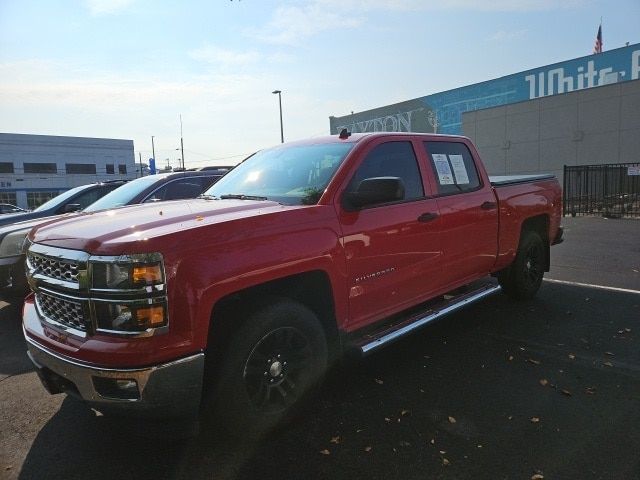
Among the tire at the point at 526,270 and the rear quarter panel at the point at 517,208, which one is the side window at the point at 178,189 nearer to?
the rear quarter panel at the point at 517,208

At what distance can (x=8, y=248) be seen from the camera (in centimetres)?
575

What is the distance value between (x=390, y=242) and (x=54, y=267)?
2.28 metres

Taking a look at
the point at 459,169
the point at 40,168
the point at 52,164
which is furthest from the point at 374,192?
the point at 52,164

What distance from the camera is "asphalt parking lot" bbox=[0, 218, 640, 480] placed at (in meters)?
2.77

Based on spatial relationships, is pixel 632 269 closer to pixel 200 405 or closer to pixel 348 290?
pixel 348 290

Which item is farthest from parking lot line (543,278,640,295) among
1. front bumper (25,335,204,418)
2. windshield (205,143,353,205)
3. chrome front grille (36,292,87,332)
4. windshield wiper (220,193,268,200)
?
chrome front grille (36,292,87,332)

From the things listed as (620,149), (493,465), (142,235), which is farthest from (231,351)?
(620,149)

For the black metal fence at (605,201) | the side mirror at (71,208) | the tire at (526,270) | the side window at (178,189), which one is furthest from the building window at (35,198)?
the tire at (526,270)

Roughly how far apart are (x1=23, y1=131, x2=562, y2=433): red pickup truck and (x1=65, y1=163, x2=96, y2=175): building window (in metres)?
65.4

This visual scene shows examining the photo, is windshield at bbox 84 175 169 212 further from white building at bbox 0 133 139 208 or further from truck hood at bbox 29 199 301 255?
white building at bbox 0 133 139 208

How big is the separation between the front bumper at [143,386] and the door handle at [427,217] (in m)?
2.21

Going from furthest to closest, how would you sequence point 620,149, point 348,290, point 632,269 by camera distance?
point 620,149 < point 632,269 < point 348,290

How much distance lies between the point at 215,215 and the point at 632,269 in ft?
24.1

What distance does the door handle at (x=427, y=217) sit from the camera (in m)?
4.05
